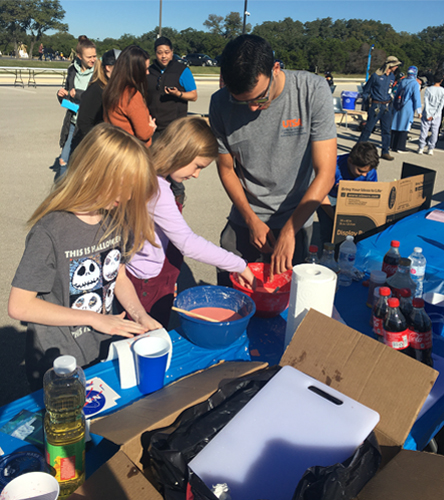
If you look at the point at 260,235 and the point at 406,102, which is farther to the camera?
the point at 406,102

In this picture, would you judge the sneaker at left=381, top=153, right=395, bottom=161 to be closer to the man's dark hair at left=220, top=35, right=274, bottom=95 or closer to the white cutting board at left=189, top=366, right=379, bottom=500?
the man's dark hair at left=220, top=35, right=274, bottom=95

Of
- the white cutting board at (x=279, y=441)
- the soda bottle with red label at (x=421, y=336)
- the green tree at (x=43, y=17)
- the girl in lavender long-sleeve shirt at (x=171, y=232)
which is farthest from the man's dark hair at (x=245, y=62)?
the green tree at (x=43, y=17)

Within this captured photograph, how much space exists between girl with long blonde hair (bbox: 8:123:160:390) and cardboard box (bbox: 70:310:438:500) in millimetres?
399

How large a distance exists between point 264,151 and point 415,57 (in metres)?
45.8

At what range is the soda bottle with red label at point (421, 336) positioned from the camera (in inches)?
60.2

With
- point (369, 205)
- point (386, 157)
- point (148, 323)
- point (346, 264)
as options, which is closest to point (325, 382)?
point (148, 323)

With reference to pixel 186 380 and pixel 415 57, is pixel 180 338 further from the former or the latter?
pixel 415 57

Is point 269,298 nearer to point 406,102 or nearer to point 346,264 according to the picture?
point 346,264

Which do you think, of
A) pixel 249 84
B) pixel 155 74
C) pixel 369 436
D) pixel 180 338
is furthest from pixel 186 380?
pixel 155 74

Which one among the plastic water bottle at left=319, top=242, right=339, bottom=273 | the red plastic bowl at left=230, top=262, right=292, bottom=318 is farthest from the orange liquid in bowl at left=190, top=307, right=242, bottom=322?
the plastic water bottle at left=319, top=242, right=339, bottom=273

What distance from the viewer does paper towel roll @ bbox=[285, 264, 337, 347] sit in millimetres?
1532

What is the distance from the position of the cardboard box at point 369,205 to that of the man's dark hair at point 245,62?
169 cm

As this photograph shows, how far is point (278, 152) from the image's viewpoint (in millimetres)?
2250

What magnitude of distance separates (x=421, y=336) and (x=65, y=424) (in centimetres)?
123
